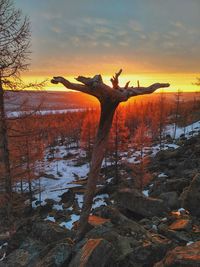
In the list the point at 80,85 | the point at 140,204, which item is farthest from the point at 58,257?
the point at 140,204

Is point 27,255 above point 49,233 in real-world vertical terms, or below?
below

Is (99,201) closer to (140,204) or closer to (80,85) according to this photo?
(140,204)

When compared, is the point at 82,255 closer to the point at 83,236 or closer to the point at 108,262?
the point at 108,262

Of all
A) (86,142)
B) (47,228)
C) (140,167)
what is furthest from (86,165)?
(47,228)

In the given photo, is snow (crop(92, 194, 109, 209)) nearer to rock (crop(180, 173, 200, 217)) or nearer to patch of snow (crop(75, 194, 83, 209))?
patch of snow (crop(75, 194, 83, 209))

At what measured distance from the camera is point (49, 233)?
969cm

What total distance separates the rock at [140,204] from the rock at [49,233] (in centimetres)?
451

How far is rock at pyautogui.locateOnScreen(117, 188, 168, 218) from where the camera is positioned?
43.5 feet

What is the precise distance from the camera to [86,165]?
64.4 metres

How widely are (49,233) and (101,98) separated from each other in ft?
15.1

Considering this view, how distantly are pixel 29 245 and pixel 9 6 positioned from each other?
26.7ft

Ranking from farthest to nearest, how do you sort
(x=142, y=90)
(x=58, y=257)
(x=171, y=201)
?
(x=171, y=201), (x=142, y=90), (x=58, y=257)

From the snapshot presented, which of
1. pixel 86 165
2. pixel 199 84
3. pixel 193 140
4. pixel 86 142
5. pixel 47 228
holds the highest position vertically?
pixel 199 84

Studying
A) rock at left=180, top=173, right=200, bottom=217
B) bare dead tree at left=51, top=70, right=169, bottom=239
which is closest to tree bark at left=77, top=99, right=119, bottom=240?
bare dead tree at left=51, top=70, right=169, bottom=239
